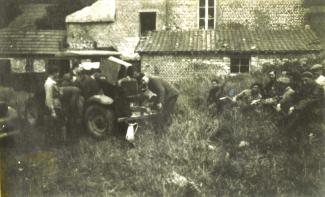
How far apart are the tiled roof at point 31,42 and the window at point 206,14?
211 centimetres

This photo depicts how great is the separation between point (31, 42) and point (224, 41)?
280cm

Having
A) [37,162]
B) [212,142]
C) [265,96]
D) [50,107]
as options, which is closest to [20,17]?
[50,107]

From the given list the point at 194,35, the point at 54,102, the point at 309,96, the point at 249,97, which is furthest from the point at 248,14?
the point at 54,102

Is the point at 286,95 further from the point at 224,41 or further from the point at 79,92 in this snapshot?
the point at 79,92

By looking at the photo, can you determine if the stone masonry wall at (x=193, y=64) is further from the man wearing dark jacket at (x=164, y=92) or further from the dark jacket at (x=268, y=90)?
the dark jacket at (x=268, y=90)

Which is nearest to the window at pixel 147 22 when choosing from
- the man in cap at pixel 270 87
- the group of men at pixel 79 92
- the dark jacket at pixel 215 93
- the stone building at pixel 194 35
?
the stone building at pixel 194 35

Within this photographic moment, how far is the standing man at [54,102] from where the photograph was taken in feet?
17.0

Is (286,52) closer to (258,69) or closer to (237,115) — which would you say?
(258,69)

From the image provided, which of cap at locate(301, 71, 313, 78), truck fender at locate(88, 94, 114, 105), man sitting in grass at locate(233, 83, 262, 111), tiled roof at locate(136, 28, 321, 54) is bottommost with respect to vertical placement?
truck fender at locate(88, 94, 114, 105)

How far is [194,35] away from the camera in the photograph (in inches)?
214

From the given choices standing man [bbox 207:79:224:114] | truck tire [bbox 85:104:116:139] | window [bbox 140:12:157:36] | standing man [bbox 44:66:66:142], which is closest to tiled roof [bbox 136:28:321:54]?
window [bbox 140:12:157:36]

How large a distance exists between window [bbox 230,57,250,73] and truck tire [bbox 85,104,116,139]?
170cm

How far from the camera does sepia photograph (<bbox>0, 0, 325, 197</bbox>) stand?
4.66m

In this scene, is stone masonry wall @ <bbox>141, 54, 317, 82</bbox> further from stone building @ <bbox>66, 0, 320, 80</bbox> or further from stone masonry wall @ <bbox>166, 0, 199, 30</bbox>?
stone masonry wall @ <bbox>166, 0, 199, 30</bbox>
